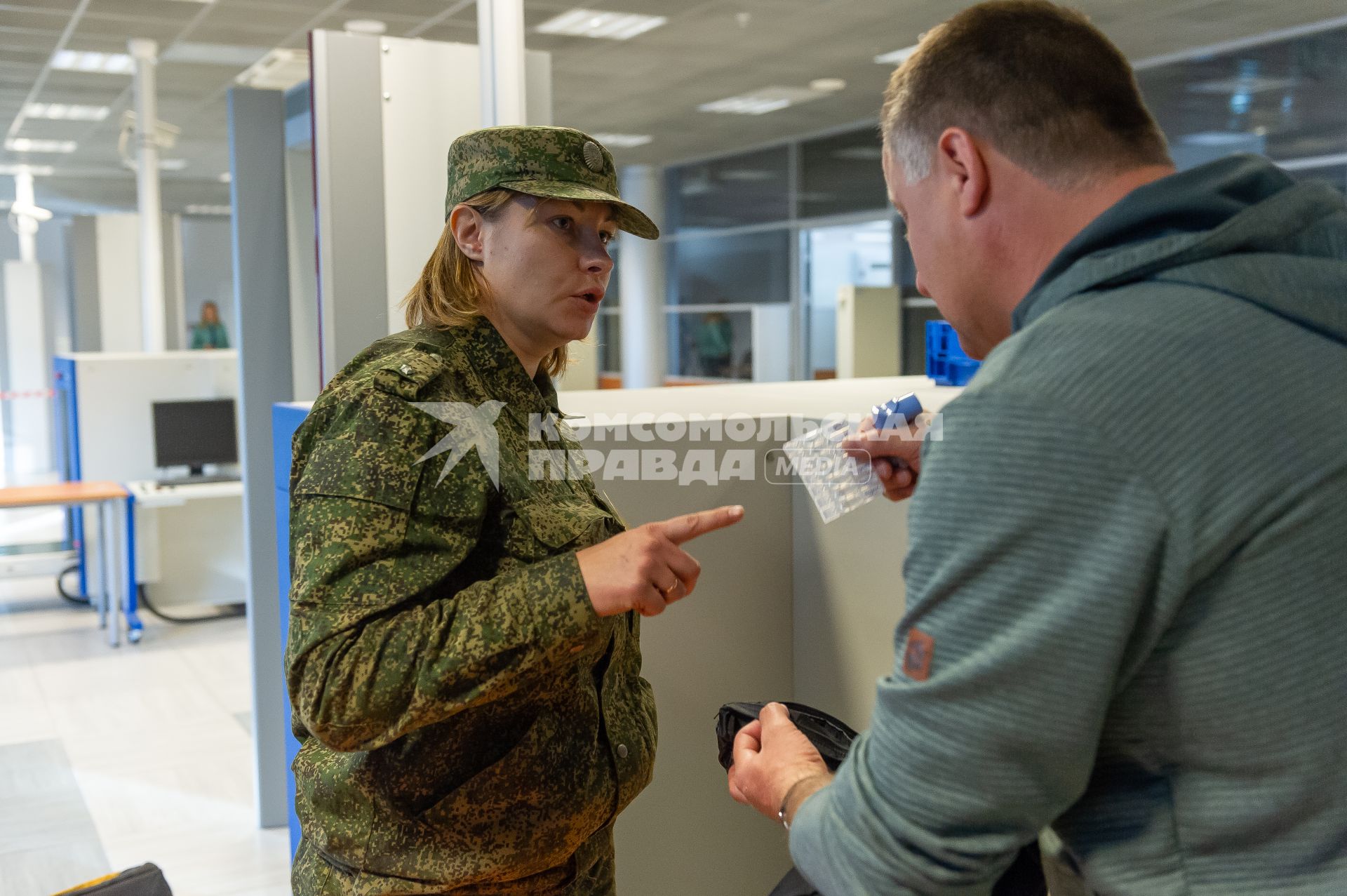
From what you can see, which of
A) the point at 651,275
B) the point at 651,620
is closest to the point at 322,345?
the point at 651,620

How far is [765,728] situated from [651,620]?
1024 mm

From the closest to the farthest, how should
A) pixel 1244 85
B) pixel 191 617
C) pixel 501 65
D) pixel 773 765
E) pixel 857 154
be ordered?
pixel 773 765 → pixel 501 65 → pixel 191 617 → pixel 1244 85 → pixel 857 154

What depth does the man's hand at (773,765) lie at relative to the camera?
3.09ft

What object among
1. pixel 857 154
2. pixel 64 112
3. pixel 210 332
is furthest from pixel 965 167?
pixel 64 112

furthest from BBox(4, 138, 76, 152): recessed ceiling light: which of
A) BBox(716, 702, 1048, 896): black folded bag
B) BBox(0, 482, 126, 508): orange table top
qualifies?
BBox(716, 702, 1048, 896): black folded bag

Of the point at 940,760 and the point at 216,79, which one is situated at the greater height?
the point at 216,79

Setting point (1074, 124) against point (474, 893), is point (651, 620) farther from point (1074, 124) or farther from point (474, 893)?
point (1074, 124)

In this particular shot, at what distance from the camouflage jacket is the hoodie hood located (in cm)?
56

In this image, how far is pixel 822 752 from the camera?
45.5 inches

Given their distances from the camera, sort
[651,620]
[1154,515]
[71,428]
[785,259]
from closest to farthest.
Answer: [1154,515]
[651,620]
[71,428]
[785,259]

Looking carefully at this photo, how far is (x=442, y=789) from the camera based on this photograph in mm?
1222

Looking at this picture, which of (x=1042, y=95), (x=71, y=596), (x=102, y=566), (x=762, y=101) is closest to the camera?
(x=1042, y=95)

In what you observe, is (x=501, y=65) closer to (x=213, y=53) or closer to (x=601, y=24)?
(x=601, y=24)

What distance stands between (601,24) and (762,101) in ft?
9.46
